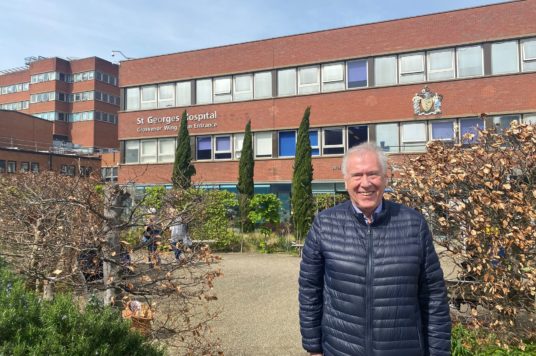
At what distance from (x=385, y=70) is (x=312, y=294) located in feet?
67.5

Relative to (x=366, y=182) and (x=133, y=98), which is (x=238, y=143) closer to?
(x=133, y=98)

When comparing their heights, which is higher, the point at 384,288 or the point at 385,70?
the point at 385,70

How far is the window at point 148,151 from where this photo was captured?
27578 millimetres

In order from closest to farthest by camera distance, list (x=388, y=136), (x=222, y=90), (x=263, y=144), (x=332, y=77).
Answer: (x=388, y=136) < (x=332, y=77) < (x=263, y=144) < (x=222, y=90)

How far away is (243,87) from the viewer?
993 inches

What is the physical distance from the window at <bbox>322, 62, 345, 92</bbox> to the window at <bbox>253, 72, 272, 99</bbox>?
307 centimetres

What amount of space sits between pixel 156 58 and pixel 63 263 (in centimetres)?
2496

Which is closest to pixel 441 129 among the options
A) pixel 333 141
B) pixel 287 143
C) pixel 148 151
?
pixel 333 141

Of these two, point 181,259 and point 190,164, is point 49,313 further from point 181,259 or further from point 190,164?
point 190,164

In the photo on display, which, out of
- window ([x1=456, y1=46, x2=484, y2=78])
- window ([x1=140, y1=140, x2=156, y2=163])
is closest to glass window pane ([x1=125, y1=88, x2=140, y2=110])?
window ([x1=140, y1=140, x2=156, y2=163])

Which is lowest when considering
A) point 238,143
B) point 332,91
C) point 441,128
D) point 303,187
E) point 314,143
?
point 303,187

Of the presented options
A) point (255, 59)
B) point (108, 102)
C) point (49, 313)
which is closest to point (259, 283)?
point (49, 313)

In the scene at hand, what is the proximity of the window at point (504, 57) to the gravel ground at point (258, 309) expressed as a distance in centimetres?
1391

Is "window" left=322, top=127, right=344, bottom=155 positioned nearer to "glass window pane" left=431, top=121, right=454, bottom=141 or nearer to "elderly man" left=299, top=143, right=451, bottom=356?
"glass window pane" left=431, top=121, right=454, bottom=141
